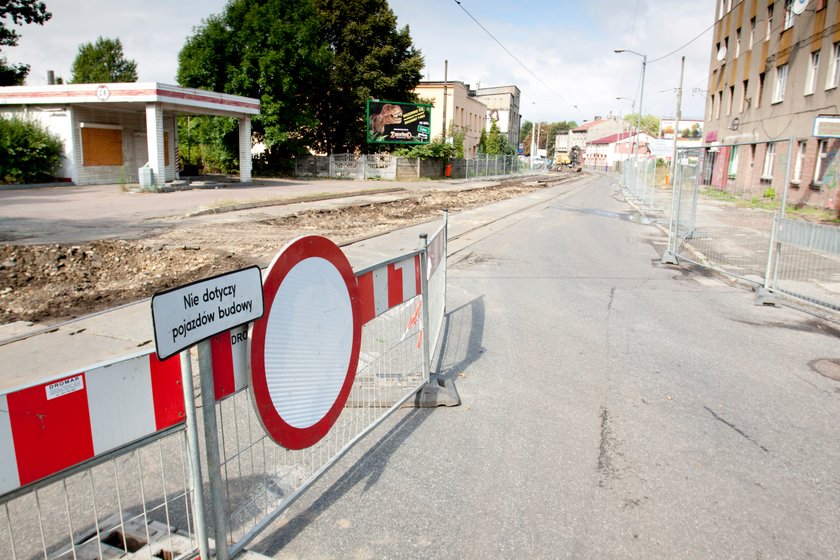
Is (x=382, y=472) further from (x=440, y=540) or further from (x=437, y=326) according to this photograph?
(x=437, y=326)

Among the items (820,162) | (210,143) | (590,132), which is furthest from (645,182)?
(590,132)

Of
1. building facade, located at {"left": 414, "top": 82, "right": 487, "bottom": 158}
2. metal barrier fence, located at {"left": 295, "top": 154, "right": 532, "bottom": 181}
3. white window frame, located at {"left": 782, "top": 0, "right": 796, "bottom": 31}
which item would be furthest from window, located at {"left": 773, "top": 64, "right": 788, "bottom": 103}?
building facade, located at {"left": 414, "top": 82, "right": 487, "bottom": 158}

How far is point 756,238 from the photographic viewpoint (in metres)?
12.8

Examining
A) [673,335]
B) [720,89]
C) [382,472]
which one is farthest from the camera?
[720,89]

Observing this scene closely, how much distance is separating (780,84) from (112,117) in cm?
3238

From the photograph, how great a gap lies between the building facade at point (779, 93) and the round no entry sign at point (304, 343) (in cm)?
1145

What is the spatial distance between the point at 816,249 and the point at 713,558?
636cm

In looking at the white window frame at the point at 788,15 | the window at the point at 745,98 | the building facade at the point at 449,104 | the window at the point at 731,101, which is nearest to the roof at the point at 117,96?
the white window frame at the point at 788,15

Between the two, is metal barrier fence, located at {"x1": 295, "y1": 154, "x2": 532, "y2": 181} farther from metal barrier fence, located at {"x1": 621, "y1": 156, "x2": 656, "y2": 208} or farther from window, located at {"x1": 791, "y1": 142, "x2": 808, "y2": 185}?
window, located at {"x1": 791, "y1": 142, "x2": 808, "y2": 185}

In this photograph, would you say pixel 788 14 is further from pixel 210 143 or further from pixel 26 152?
pixel 26 152

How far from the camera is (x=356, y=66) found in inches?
1745

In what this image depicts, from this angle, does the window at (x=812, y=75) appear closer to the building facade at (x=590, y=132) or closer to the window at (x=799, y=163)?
the window at (x=799, y=163)

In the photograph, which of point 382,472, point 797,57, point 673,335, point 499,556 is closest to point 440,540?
point 499,556

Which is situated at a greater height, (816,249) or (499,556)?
(816,249)
